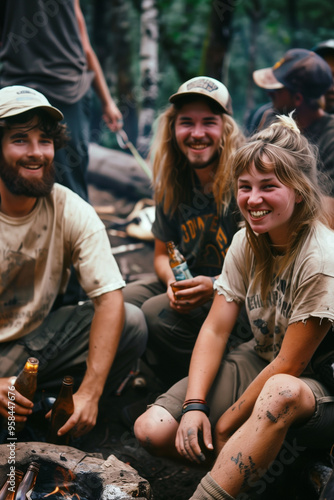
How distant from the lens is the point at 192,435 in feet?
8.07

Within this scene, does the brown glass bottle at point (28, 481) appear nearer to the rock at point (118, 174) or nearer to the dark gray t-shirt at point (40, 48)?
the dark gray t-shirt at point (40, 48)

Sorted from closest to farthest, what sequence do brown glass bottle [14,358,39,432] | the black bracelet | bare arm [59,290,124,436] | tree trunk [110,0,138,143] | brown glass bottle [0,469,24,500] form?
1. brown glass bottle [0,469,24,500]
2. the black bracelet
3. brown glass bottle [14,358,39,432]
4. bare arm [59,290,124,436]
5. tree trunk [110,0,138,143]

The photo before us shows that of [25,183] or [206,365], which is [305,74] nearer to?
[25,183]

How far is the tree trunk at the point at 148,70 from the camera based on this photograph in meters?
9.09

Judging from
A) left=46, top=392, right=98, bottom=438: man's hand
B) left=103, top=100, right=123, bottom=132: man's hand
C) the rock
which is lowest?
the rock

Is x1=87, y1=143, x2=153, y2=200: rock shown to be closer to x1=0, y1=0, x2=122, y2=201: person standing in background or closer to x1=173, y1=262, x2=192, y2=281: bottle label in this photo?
x1=0, y1=0, x2=122, y2=201: person standing in background

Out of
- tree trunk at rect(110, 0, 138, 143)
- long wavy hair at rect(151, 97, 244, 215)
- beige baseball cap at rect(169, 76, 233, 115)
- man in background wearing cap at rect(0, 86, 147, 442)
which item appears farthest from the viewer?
tree trunk at rect(110, 0, 138, 143)

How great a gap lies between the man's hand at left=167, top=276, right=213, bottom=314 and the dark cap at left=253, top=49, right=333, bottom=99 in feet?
6.04

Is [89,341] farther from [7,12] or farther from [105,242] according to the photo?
[7,12]

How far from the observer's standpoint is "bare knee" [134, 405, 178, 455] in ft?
8.62

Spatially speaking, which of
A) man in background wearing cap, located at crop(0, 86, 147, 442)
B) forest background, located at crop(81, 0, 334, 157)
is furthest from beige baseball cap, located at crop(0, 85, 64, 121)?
forest background, located at crop(81, 0, 334, 157)

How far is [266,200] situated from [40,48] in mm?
2662

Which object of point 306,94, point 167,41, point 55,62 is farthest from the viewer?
point 167,41

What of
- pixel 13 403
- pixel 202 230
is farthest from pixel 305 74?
pixel 13 403
